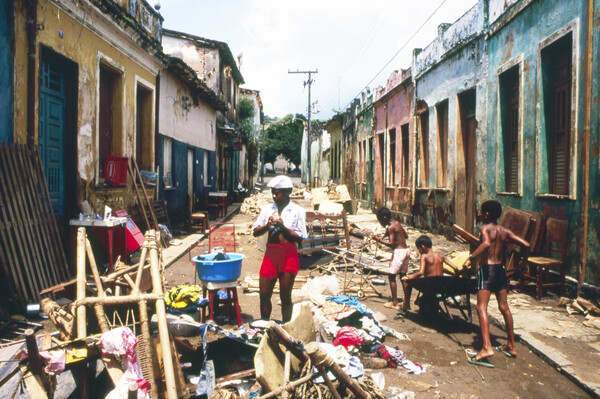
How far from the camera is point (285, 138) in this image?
2516 inches

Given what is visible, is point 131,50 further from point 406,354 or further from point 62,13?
point 406,354

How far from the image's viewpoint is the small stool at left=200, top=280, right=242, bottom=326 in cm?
531

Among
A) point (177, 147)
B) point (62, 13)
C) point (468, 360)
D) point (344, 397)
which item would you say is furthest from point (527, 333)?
point (177, 147)

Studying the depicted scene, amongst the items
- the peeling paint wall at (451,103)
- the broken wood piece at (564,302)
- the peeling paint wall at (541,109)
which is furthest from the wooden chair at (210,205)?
the broken wood piece at (564,302)

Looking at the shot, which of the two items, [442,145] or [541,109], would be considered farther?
[442,145]

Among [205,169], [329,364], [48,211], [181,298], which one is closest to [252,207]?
[205,169]

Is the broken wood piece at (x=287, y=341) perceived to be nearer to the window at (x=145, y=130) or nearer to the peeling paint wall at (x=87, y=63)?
the peeling paint wall at (x=87, y=63)

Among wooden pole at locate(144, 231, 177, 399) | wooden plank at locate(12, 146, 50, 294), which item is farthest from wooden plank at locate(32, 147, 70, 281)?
wooden pole at locate(144, 231, 177, 399)

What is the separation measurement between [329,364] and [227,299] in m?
2.80

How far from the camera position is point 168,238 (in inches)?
438

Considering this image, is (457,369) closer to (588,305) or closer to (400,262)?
(400,262)

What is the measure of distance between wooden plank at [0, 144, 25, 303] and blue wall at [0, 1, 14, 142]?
454mm

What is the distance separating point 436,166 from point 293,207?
9143mm

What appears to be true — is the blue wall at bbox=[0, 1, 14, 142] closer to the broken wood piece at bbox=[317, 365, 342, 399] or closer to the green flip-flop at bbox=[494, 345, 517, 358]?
the broken wood piece at bbox=[317, 365, 342, 399]
